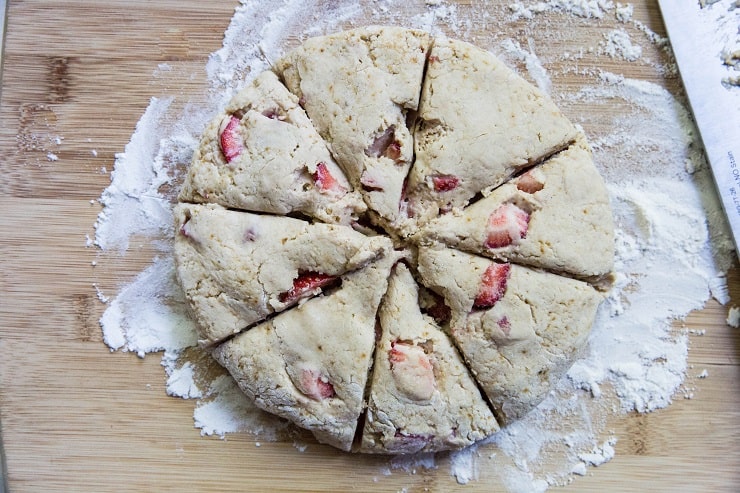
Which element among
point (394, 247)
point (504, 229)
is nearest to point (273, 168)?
point (394, 247)

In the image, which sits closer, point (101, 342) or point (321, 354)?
point (321, 354)

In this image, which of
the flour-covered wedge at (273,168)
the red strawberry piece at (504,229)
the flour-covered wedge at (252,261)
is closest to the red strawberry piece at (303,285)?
the flour-covered wedge at (252,261)

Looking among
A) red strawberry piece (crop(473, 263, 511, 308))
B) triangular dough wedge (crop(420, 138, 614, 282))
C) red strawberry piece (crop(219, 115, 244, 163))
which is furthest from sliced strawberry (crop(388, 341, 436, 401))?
red strawberry piece (crop(219, 115, 244, 163))

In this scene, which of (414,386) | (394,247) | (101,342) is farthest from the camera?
(101,342)

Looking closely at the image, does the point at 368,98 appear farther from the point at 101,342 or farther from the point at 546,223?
the point at 101,342

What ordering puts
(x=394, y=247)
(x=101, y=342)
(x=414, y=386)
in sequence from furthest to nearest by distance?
(x=101, y=342) → (x=394, y=247) → (x=414, y=386)

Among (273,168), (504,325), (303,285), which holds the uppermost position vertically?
(273,168)

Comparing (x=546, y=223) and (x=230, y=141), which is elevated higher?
(x=546, y=223)
